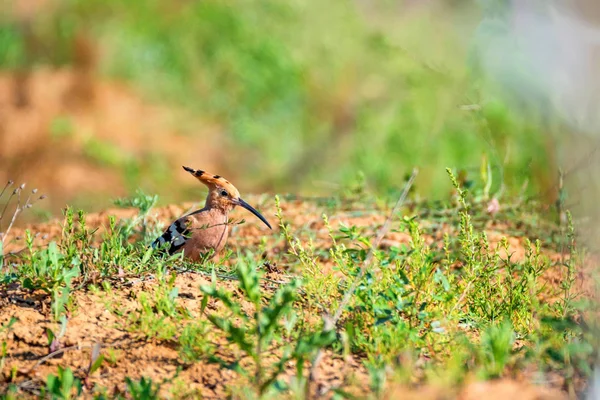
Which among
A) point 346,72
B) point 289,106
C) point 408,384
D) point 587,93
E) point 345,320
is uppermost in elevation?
point 346,72

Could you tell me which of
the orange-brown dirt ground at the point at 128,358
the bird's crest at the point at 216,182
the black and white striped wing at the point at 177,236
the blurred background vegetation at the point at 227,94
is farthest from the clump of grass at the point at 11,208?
the blurred background vegetation at the point at 227,94

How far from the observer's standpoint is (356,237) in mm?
3143

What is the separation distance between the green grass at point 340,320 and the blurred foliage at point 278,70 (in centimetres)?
558

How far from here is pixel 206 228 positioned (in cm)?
400

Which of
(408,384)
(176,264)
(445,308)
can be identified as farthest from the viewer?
(176,264)

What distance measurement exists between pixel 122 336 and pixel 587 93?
1687 millimetres

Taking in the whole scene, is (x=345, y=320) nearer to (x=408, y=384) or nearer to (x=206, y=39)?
(x=408, y=384)

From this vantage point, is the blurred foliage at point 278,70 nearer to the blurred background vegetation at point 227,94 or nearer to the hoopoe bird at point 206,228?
the blurred background vegetation at point 227,94

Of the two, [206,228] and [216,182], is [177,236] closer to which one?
[206,228]

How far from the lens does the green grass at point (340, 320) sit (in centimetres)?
258

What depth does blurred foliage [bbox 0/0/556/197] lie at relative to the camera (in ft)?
30.4

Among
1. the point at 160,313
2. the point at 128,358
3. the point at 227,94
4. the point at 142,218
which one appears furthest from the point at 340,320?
the point at 227,94

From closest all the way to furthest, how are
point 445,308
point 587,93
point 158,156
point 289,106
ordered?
point 587,93 → point 445,308 → point 158,156 → point 289,106

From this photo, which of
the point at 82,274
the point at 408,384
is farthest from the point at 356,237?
the point at 82,274
